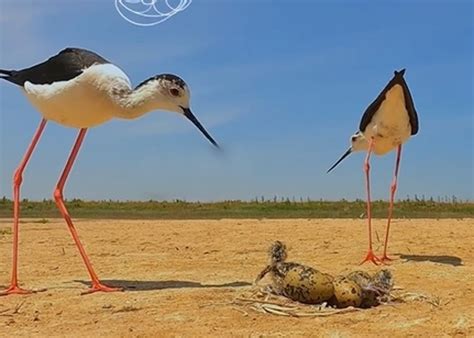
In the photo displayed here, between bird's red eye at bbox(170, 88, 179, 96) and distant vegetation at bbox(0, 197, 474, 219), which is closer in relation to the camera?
bird's red eye at bbox(170, 88, 179, 96)

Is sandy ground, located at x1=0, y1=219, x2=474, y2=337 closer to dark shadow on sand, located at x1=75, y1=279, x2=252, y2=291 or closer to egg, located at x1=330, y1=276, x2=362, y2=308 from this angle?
dark shadow on sand, located at x1=75, y1=279, x2=252, y2=291

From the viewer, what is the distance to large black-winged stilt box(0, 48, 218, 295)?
26.2 ft

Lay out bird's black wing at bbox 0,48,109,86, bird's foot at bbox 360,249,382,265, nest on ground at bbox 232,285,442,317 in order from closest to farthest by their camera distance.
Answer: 1. nest on ground at bbox 232,285,442,317
2. bird's black wing at bbox 0,48,109,86
3. bird's foot at bbox 360,249,382,265

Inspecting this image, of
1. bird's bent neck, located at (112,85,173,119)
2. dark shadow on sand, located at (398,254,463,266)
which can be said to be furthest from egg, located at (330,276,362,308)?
dark shadow on sand, located at (398,254,463,266)

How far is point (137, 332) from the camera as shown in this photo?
6.10m

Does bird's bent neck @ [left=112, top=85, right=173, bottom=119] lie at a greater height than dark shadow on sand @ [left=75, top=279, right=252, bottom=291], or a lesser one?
greater

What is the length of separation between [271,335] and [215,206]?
27773mm

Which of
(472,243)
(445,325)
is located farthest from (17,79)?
(472,243)

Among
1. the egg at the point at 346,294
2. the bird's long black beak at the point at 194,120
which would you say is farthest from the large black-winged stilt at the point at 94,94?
the egg at the point at 346,294

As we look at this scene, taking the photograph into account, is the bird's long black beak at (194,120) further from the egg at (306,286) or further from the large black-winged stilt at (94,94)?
the egg at (306,286)

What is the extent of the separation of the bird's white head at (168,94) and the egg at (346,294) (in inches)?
79.4

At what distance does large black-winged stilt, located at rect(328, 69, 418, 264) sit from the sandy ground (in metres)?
1.26

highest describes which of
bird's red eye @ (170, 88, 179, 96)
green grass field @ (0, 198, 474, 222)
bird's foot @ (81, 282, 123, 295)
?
bird's red eye @ (170, 88, 179, 96)

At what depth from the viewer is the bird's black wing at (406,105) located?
10.8m
